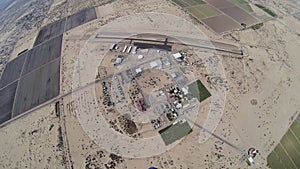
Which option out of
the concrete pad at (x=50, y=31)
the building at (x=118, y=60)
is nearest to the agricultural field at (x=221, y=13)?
the building at (x=118, y=60)

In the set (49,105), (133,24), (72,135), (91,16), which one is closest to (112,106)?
(72,135)

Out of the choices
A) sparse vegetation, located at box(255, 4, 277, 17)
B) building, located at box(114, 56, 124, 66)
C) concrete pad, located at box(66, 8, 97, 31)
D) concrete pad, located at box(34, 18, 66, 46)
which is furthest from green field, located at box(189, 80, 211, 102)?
concrete pad, located at box(34, 18, 66, 46)

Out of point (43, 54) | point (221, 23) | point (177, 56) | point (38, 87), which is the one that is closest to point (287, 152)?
point (177, 56)

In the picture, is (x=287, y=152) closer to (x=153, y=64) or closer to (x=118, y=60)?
(x=153, y=64)

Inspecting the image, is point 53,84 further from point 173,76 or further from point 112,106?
point 173,76

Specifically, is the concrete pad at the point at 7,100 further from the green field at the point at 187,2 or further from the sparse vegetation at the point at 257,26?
the sparse vegetation at the point at 257,26

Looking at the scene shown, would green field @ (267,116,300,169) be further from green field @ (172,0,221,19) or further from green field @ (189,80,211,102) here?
green field @ (172,0,221,19)
